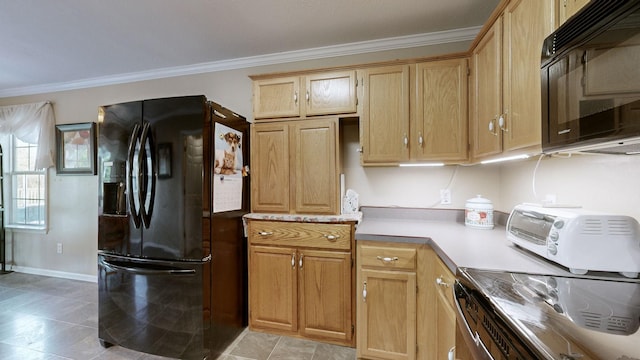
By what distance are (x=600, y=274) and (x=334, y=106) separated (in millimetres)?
1676

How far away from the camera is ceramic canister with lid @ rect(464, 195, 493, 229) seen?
70.0 inches

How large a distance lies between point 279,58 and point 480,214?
86.6 inches

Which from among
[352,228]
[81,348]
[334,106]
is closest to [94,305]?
[81,348]

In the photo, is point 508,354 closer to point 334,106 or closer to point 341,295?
point 341,295

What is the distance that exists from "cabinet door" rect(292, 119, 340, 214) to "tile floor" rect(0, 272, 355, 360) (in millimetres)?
1037

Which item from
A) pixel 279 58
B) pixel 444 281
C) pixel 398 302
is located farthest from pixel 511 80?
pixel 279 58

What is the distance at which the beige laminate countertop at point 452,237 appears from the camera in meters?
1.05

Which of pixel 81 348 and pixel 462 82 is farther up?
pixel 462 82

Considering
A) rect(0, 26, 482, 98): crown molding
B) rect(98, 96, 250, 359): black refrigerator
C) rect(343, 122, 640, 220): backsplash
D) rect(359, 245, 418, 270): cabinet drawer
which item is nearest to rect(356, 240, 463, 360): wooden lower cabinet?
rect(359, 245, 418, 270): cabinet drawer

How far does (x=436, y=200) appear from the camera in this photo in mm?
2154

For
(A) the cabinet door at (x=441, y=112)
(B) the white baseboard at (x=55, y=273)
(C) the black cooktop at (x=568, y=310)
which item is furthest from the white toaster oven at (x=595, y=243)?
(B) the white baseboard at (x=55, y=273)

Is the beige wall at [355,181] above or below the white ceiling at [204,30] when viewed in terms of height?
below

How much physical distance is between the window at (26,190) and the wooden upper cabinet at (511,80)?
191 inches

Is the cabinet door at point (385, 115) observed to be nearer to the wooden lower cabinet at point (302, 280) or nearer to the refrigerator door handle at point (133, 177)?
the wooden lower cabinet at point (302, 280)
